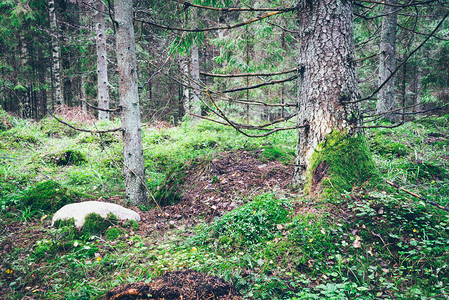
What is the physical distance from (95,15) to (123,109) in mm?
11056

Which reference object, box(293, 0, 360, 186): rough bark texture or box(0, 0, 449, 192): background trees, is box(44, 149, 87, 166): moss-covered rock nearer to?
box(0, 0, 449, 192): background trees

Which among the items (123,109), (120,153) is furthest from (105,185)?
(123,109)

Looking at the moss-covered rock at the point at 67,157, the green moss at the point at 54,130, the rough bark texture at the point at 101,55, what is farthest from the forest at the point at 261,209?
the rough bark texture at the point at 101,55

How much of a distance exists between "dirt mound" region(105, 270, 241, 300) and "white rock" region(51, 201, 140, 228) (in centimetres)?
182

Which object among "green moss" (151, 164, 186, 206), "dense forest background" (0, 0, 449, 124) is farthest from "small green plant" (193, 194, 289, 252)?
"dense forest background" (0, 0, 449, 124)

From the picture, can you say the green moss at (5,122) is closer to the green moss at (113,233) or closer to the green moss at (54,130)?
the green moss at (54,130)

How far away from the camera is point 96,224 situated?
3.47 meters

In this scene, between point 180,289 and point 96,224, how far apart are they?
2164 millimetres

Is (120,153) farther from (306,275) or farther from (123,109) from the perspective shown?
(306,275)

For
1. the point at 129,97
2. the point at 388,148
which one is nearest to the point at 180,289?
the point at 129,97

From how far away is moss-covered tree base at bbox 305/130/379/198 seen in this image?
3.02m

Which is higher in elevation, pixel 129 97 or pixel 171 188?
pixel 129 97

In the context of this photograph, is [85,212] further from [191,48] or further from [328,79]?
[191,48]

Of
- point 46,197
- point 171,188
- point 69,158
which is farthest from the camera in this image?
point 69,158
